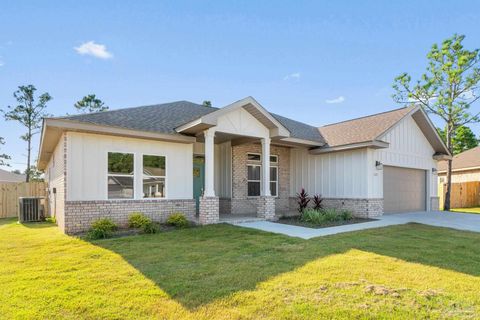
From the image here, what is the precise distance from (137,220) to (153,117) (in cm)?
386

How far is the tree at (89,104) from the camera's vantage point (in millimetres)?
28516

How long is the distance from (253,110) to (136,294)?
7.88 m

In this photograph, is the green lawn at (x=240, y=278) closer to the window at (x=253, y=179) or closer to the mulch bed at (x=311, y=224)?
the mulch bed at (x=311, y=224)

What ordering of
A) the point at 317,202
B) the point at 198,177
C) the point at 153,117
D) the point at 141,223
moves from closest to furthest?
the point at 141,223 < the point at 153,117 < the point at 198,177 < the point at 317,202

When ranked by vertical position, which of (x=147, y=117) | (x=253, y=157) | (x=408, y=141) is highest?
(x=147, y=117)

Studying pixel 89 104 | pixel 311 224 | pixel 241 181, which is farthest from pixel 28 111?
pixel 311 224

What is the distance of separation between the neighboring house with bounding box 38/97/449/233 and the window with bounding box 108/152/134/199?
0.03 m

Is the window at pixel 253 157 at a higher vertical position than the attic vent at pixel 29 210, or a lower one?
higher

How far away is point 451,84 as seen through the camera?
60.3 ft

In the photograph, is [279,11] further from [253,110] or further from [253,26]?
[253,110]

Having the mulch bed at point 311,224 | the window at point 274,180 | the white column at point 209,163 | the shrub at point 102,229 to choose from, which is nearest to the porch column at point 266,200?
the mulch bed at point 311,224

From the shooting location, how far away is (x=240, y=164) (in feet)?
43.2

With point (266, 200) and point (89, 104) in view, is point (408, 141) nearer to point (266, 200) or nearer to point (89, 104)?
point (266, 200)

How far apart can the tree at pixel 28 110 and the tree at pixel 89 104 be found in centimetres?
318
